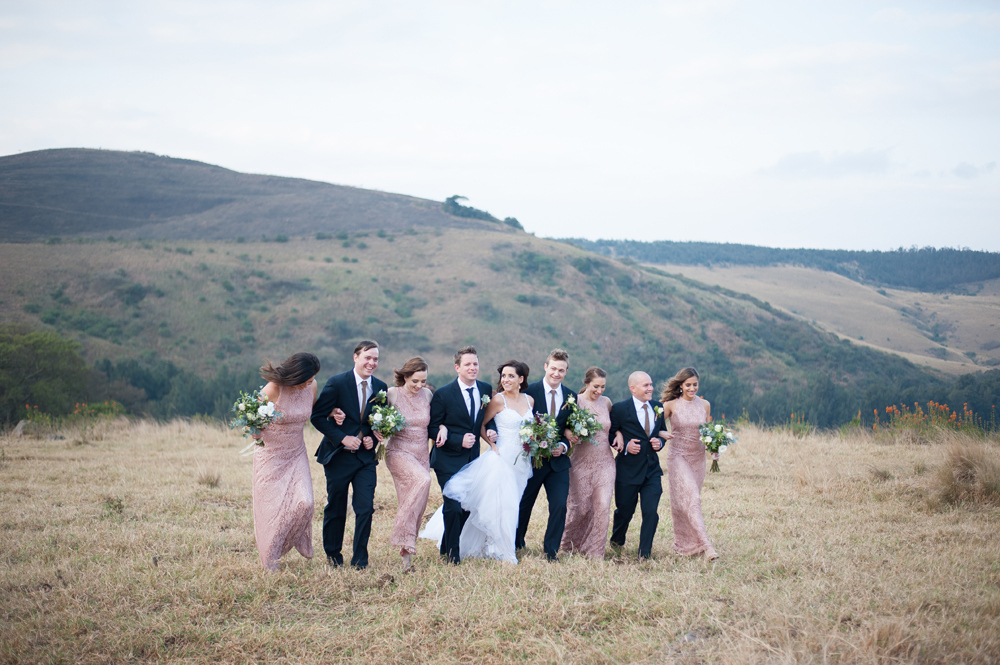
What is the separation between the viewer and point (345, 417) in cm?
665

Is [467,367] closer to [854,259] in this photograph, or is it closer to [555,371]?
[555,371]

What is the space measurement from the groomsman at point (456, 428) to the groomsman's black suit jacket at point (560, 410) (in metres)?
0.58

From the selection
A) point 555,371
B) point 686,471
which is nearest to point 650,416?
point 686,471

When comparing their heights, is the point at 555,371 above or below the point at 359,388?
above

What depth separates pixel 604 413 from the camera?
7453 millimetres

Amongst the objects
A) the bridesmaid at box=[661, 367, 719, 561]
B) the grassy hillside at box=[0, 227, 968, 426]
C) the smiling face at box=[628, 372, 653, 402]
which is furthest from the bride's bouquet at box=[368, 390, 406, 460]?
the grassy hillside at box=[0, 227, 968, 426]

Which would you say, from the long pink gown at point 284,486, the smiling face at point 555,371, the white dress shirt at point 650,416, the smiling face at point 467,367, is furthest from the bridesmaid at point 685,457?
the long pink gown at point 284,486

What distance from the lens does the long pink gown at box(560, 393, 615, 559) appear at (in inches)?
286

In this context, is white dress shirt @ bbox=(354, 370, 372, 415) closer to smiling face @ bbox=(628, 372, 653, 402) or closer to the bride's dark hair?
the bride's dark hair

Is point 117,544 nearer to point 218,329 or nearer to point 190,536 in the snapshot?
point 190,536

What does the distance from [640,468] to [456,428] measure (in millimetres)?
2007

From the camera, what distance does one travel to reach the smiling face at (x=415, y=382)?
270 inches

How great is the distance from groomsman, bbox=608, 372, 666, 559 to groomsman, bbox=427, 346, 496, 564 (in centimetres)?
142

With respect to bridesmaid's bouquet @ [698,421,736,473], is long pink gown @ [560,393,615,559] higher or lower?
lower
